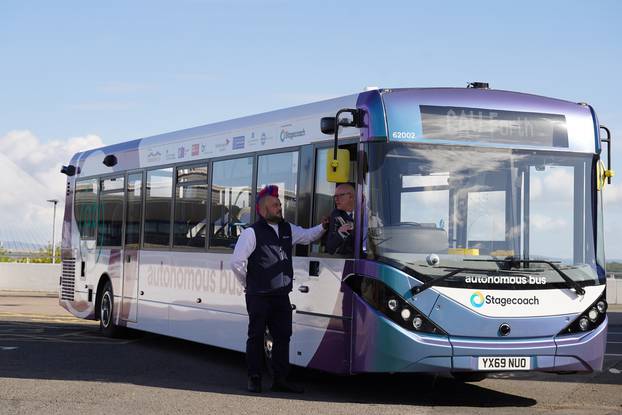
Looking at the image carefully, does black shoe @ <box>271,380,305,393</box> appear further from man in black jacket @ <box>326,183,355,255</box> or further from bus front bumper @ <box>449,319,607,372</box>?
bus front bumper @ <box>449,319,607,372</box>

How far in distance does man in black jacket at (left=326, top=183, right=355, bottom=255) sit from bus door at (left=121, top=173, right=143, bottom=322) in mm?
6030

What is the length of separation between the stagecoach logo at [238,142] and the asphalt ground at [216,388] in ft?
8.44

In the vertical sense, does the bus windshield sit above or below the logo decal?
above

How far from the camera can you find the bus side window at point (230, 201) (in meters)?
13.0

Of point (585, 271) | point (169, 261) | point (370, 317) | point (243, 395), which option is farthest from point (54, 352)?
point (585, 271)

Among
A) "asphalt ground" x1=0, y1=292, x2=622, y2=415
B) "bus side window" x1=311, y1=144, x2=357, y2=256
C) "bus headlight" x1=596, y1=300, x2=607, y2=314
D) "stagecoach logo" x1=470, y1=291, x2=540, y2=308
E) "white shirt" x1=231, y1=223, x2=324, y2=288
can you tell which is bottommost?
"asphalt ground" x1=0, y1=292, x2=622, y2=415

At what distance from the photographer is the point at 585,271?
10562mm

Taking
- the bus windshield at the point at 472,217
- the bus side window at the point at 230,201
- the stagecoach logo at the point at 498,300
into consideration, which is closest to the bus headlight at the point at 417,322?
the bus windshield at the point at 472,217

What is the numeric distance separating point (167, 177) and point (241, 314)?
3312 mm

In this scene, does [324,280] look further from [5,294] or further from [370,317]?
[5,294]

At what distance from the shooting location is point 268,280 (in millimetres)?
10773

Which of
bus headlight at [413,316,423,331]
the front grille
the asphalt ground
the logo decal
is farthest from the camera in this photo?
the front grille

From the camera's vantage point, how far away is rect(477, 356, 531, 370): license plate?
394 inches

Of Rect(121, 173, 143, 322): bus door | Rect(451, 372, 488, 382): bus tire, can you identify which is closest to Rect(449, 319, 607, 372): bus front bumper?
Rect(451, 372, 488, 382): bus tire
